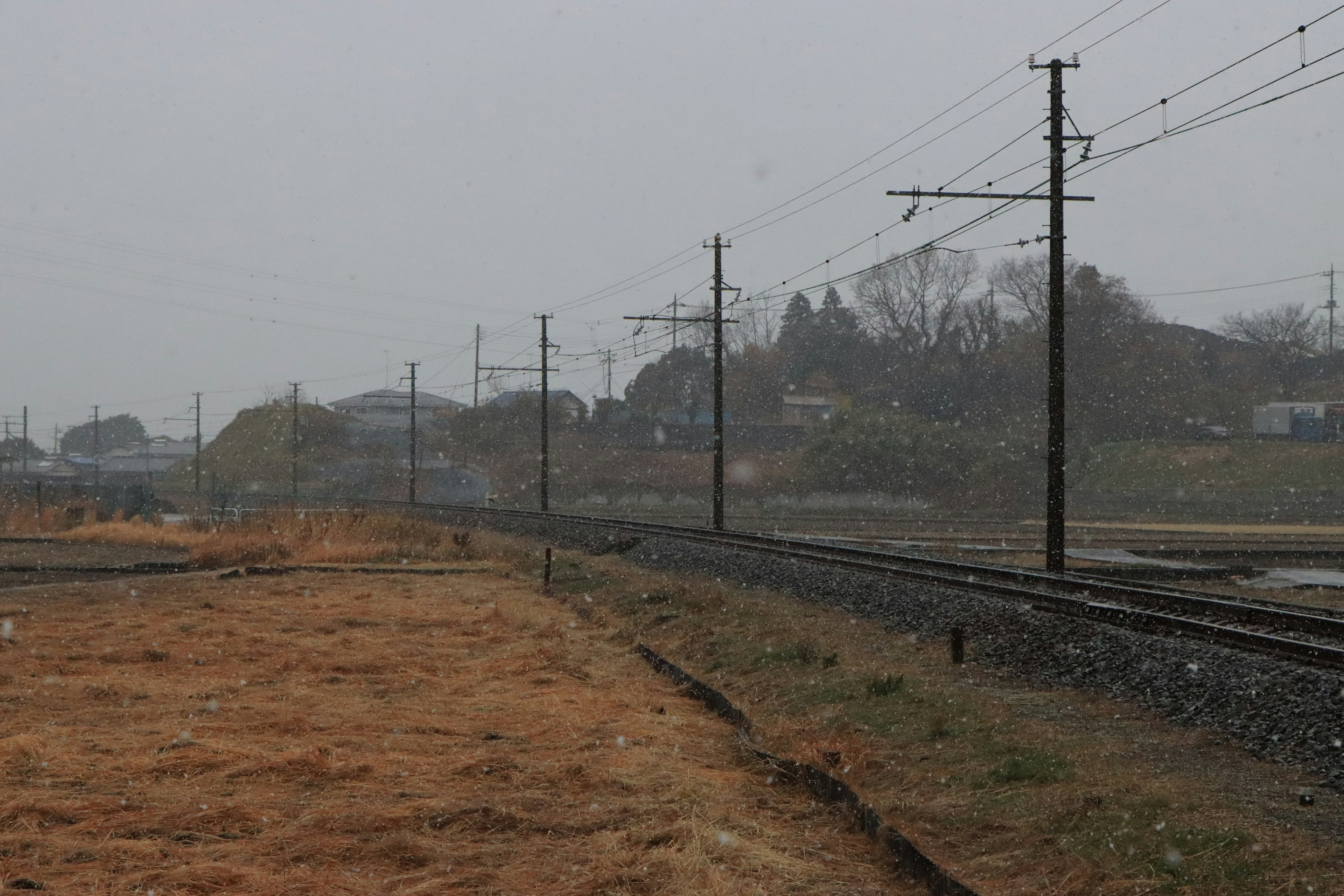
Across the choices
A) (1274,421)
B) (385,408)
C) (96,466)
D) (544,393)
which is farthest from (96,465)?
(1274,421)

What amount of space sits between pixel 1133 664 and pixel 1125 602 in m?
4.93

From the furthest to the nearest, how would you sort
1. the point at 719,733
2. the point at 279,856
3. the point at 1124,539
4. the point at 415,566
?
the point at 1124,539, the point at 415,566, the point at 719,733, the point at 279,856

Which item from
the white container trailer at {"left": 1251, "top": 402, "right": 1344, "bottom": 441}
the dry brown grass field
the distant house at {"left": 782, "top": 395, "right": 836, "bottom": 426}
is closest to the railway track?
the dry brown grass field

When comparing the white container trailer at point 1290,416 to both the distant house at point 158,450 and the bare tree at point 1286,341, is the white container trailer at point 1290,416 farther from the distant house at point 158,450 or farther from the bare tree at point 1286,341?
the distant house at point 158,450

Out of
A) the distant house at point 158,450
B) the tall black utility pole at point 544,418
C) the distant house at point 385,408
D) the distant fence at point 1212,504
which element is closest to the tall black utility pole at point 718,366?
the tall black utility pole at point 544,418

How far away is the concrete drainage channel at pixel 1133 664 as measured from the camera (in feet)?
28.9

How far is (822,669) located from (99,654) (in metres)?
8.56

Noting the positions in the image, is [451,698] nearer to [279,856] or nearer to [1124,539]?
[279,856]

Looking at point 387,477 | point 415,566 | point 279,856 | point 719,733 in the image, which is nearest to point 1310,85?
point 719,733

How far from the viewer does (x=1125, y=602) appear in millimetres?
16078

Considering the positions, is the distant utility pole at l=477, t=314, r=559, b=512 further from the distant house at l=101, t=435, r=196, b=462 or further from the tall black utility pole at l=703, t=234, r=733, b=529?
the distant house at l=101, t=435, r=196, b=462

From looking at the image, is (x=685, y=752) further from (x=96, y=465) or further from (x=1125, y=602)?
(x=96, y=465)

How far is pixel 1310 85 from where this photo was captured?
1330cm

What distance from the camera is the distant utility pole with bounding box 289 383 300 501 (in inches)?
3039
